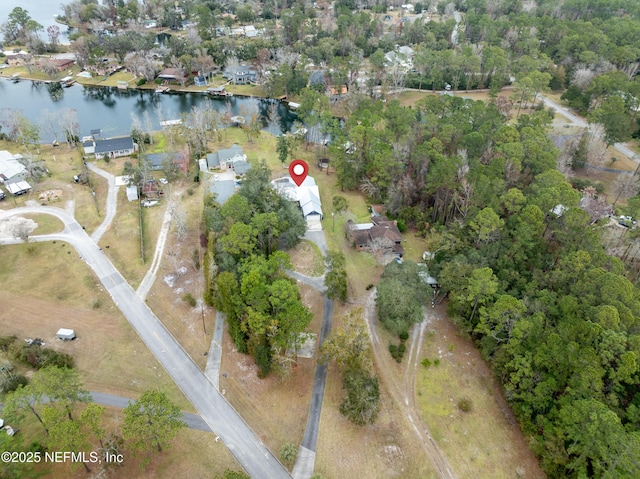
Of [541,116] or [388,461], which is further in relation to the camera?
[541,116]

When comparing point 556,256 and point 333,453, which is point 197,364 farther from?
point 556,256

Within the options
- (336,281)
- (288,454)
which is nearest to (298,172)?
(336,281)

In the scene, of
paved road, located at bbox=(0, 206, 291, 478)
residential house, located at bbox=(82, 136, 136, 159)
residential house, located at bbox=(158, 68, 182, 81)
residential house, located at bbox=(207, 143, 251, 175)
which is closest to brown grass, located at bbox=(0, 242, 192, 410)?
paved road, located at bbox=(0, 206, 291, 478)

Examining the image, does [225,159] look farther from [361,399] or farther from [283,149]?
[361,399]

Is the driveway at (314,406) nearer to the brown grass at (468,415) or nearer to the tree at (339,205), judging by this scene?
the brown grass at (468,415)

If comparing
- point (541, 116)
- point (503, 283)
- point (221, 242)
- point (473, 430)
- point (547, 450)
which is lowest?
point (473, 430)

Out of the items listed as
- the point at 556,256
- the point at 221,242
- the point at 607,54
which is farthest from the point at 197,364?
the point at 607,54

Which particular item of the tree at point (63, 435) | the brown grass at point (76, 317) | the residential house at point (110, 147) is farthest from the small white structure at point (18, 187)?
the tree at point (63, 435)
